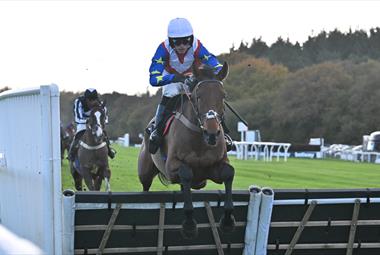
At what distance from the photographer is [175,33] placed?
668cm

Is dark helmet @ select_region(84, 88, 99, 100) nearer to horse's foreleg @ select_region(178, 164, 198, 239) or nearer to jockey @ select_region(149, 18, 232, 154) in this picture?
jockey @ select_region(149, 18, 232, 154)

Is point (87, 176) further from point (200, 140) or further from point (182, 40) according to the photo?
point (200, 140)

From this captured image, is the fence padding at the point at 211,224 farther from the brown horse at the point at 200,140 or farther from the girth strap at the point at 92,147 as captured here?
the girth strap at the point at 92,147

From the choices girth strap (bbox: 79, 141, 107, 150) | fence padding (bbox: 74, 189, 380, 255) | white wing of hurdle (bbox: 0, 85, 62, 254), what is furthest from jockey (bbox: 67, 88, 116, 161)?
fence padding (bbox: 74, 189, 380, 255)

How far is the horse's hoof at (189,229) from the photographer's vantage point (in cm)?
527

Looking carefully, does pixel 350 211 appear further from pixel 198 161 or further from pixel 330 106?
pixel 330 106

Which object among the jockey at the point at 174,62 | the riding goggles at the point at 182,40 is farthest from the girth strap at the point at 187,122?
the riding goggles at the point at 182,40

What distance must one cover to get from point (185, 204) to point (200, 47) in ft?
7.07

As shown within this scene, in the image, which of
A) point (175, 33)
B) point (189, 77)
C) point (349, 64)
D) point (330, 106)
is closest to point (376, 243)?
point (189, 77)

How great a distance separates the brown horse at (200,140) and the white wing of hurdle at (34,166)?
48.8 inches

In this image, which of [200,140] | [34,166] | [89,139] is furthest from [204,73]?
[89,139]

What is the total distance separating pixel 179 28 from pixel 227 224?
2.29 m

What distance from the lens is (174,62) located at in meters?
6.95

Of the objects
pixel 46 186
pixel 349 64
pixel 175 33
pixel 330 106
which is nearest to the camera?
pixel 46 186
